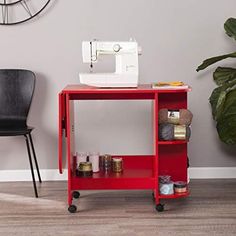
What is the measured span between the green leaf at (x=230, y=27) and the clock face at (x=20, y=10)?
128cm

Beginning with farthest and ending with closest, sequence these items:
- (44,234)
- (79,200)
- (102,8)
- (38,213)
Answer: (102,8) → (79,200) → (38,213) → (44,234)

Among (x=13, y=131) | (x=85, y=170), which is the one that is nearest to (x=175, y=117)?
(x=85, y=170)

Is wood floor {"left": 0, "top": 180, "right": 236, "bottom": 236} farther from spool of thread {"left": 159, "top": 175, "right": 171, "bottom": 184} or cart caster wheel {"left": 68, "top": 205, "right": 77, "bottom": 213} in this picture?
spool of thread {"left": 159, "top": 175, "right": 171, "bottom": 184}

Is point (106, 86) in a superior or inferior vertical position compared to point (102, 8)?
inferior

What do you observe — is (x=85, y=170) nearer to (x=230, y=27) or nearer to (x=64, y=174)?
(x=64, y=174)

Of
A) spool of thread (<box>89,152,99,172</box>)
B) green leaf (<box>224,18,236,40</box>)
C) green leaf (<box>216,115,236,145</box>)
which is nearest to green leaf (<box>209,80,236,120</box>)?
green leaf (<box>216,115,236,145</box>)

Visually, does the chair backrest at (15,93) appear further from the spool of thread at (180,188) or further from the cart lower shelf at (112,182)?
the spool of thread at (180,188)

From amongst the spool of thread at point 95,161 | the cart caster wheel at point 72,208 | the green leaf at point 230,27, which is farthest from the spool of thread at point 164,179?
the green leaf at point 230,27

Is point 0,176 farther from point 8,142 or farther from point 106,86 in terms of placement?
point 106,86

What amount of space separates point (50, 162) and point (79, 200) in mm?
651

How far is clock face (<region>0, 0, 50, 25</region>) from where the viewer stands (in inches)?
146

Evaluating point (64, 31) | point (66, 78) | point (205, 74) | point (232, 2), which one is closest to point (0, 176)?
point (66, 78)

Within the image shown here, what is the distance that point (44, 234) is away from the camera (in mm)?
2664

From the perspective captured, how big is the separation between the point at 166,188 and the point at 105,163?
1.48 feet
